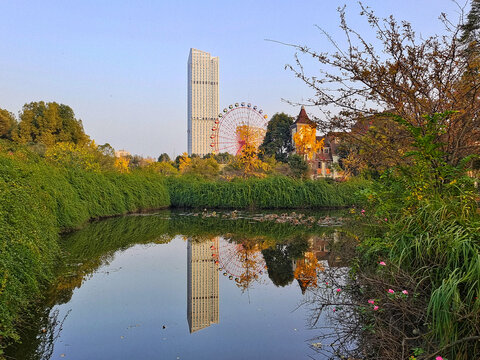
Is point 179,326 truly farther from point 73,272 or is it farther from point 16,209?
point 73,272

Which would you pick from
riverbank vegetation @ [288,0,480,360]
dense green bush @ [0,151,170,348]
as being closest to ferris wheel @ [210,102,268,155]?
dense green bush @ [0,151,170,348]

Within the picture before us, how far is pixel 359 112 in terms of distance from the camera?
168 inches

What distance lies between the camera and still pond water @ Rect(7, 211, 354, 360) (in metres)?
3.32

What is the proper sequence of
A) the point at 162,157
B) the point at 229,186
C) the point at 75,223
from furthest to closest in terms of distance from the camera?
1. the point at 162,157
2. the point at 229,186
3. the point at 75,223

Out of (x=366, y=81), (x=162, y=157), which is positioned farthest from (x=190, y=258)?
(x=162, y=157)

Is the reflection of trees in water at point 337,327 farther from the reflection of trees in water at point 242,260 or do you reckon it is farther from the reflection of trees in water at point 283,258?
the reflection of trees in water at point 242,260

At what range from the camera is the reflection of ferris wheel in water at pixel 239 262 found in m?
5.66

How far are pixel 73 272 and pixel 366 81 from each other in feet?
15.5

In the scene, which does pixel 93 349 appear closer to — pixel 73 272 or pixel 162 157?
pixel 73 272

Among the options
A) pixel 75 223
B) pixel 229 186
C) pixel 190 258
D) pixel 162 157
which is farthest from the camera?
pixel 162 157

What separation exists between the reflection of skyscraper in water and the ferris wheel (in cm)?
1727

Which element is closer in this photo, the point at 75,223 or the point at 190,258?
the point at 190,258

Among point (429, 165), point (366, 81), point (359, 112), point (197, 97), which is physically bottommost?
point (429, 165)

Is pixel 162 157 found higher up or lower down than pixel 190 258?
higher up
